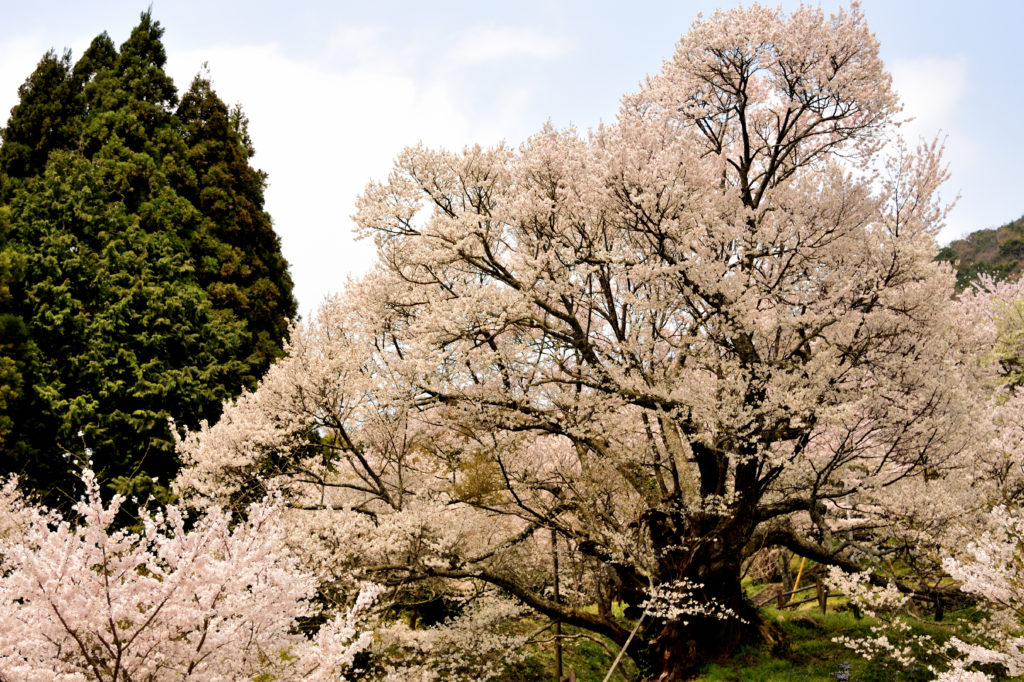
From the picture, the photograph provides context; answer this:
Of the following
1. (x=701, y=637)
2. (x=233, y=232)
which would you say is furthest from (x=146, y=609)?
(x=233, y=232)

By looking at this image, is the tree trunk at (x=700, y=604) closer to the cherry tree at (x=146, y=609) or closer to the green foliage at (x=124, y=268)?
the cherry tree at (x=146, y=609)

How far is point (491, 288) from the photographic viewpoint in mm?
9898

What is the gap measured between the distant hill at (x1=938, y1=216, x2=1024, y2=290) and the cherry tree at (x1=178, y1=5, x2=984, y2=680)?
47.9 m

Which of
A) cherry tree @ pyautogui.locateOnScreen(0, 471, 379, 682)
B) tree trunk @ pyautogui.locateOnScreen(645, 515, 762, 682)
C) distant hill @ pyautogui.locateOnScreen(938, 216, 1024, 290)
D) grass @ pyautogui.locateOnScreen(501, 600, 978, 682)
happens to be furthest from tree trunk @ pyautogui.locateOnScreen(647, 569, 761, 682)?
distant hill @ pyautogui.locateOnScreen(938, 216, 1024, 290)

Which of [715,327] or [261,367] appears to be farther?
[261,367]

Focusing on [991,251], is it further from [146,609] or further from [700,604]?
[146,609]

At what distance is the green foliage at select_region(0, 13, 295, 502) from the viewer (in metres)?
15.2

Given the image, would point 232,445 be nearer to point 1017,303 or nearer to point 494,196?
point 494,196

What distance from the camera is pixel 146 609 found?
163 inches

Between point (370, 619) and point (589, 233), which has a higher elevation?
point (589, 233)

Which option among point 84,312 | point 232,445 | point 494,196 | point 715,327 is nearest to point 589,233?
point 494,196

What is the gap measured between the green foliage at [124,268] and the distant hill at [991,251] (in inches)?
2000

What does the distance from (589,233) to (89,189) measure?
1395 cm

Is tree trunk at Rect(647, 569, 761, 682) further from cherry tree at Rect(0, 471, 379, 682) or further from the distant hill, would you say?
the distant hill
